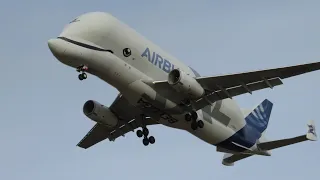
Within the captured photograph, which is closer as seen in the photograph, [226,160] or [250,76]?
[250,76]

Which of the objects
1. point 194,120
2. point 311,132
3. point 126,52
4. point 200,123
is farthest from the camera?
point 311,132

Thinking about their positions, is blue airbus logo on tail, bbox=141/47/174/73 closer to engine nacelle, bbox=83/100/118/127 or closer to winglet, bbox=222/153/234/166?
engine nacelle, bbox=83/100/118/127

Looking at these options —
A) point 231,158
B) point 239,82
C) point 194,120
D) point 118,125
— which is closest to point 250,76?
point 239,82

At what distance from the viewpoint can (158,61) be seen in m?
51.4

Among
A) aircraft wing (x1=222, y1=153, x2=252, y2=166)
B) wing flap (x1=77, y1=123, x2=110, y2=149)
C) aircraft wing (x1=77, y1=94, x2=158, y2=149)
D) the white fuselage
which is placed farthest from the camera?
aircraft wing (x1=222, y1=153, x2=252, y2=166)

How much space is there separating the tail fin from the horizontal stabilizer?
1429 mm

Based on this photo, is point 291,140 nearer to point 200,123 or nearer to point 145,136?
point 200,123

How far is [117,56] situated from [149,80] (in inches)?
96.5

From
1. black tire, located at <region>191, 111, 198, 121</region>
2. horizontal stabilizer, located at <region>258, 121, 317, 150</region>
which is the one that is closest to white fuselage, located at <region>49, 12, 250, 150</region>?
black tire, located at <region>191, 111, 198, 121</region>

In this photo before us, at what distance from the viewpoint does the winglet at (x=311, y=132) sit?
5606 centimetres

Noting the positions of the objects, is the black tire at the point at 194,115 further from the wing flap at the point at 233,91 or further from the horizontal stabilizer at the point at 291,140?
the horizontal stabilizer at the point at 291,140

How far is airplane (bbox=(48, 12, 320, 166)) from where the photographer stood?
49.2 meters

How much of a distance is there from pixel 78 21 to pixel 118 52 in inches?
119

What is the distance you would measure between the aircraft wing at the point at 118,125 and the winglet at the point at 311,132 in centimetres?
1022
